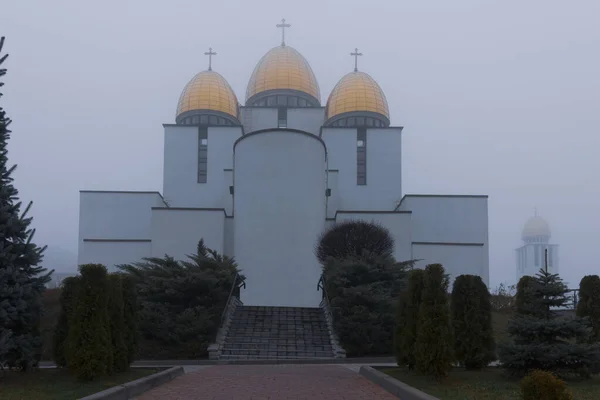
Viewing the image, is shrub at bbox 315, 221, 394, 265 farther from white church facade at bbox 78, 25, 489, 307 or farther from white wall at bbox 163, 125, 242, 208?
white wall at bbox 163, 125, 242, 208

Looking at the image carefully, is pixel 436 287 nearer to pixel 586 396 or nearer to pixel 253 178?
pixel 586 396

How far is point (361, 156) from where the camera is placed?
38.6 meters

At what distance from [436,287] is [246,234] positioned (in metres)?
18.4

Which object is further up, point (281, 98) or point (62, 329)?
point (281, 98)

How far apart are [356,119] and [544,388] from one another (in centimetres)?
3386

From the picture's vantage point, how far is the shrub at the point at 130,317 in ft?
38.7

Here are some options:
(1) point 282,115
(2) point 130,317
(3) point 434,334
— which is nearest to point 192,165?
(1) point 282,115

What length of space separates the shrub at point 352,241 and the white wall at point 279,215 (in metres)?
1.83

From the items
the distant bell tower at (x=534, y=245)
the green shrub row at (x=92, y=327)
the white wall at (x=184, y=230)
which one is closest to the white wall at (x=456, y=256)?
the white wall at (x=184, y=230)

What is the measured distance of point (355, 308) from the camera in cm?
1794

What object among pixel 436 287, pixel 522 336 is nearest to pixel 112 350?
pixel 436 287

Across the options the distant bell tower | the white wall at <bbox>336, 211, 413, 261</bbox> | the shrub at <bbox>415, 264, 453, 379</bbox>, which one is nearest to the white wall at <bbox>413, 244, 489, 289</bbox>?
the white wall at <bbox>336, 211, 413, 261</bbox>

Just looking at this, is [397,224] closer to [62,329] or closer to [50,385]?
[62,329]

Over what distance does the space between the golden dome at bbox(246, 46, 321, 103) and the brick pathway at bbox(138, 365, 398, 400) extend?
28316mm
